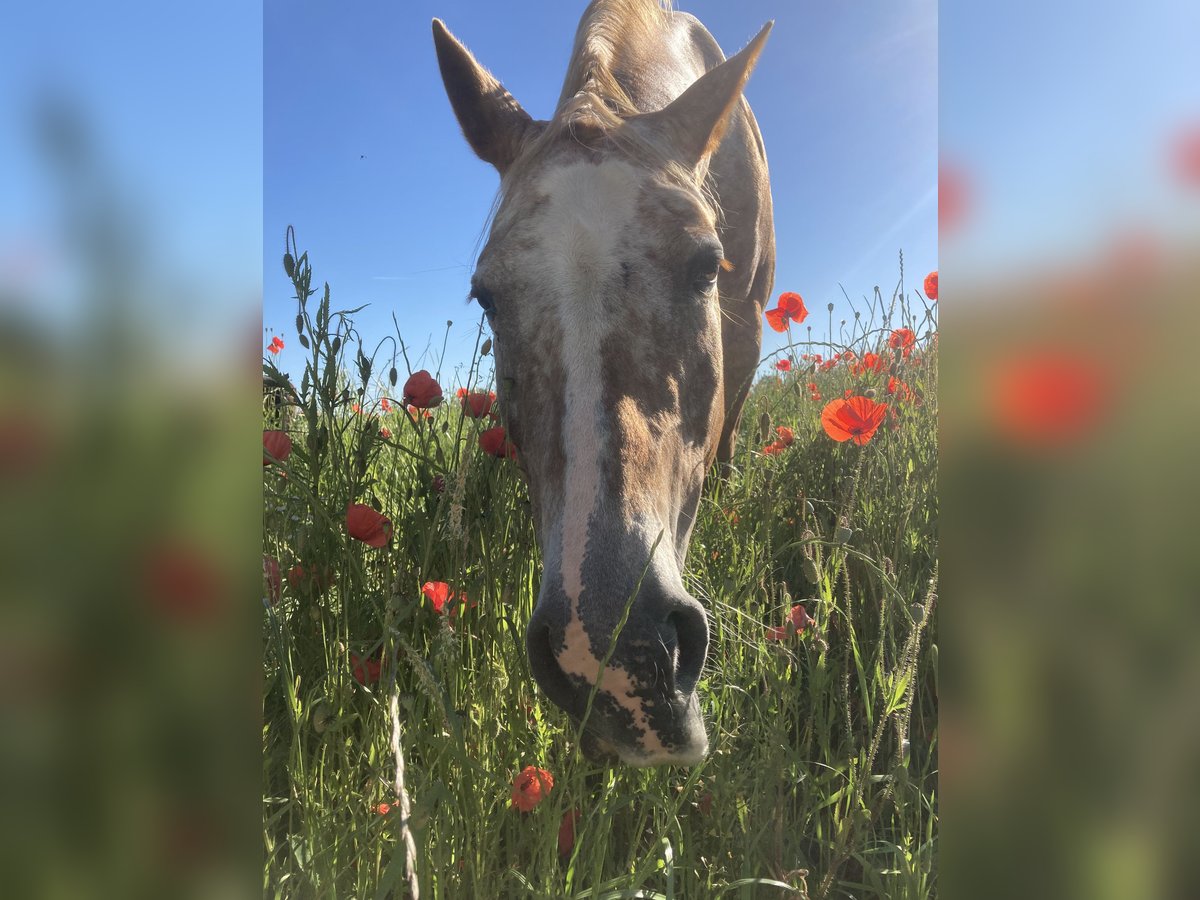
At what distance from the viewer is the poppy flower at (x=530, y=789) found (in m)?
1.01

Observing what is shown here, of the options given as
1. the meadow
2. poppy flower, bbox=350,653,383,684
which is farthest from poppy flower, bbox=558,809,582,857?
poppy flower, bbox=350,653,383,684

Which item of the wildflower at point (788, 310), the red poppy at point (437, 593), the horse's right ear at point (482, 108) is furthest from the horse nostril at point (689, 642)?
the wildflower at point (788, 310)

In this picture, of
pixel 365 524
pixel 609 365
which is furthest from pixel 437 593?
pixel 609 365

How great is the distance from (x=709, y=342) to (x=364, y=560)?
1.22 meters

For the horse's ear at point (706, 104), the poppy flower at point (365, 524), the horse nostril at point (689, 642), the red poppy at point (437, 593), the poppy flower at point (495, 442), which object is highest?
the horse's ear at point (706, 104)

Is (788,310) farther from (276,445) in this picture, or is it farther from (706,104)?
(276,445)

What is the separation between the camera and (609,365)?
4.58 ft

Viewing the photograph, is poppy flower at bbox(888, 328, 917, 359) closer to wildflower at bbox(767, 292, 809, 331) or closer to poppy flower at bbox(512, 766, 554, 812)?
wildflower at bbox(767, 292, 809, 331)

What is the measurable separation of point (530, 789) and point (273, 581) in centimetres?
78

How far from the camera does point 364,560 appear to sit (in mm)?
1840
